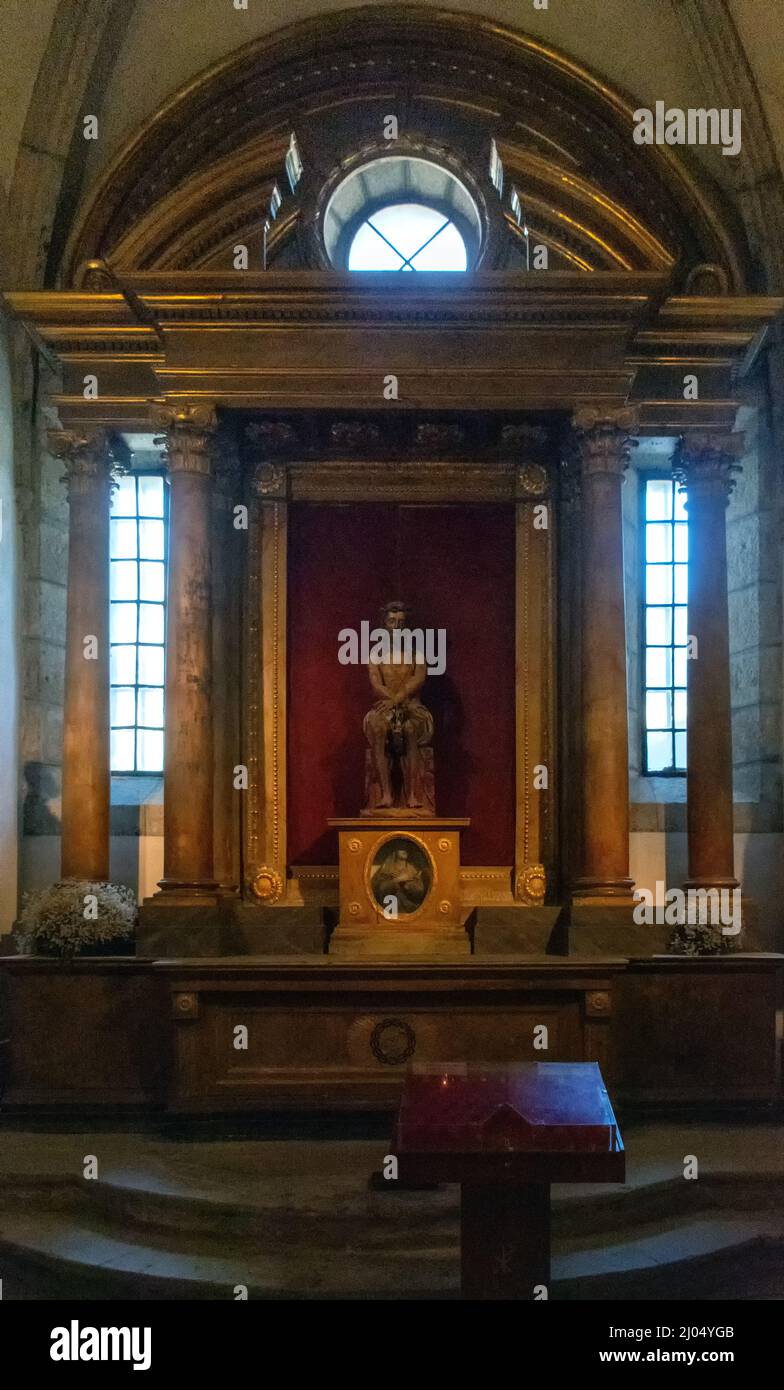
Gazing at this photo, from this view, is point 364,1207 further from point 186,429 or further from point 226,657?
point 186,429

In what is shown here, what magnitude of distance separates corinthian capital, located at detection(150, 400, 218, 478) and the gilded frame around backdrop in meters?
0.99

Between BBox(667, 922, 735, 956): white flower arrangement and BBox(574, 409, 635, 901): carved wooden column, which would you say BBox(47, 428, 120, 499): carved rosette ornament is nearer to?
BBox(574, 409, 635, 901): carved wooden column

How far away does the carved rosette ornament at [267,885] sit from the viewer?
11016 millimetres

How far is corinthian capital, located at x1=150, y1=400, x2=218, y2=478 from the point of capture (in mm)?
10453

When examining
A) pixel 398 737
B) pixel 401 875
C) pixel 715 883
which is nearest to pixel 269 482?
pixel 398 737

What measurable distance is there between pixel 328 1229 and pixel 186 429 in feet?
18.0

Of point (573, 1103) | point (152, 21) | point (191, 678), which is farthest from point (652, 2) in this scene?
point (573, 1103)

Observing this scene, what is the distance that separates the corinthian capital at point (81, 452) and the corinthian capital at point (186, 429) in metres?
0.61

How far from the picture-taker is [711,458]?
1088cm

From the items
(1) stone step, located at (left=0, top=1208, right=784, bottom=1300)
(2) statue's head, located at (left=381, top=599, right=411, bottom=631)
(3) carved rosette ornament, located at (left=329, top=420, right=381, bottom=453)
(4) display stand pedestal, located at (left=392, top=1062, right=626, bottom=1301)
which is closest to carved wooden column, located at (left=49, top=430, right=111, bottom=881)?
(3) carved rosette ornament, located at (left=329, top=420, right=381, bottom=453)

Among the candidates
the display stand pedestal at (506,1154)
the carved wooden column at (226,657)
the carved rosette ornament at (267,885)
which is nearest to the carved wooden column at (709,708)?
the carved rosette ornament at (267,885)

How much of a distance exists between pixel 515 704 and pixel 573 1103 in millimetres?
6063

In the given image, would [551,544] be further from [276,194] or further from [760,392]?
[276,194]
